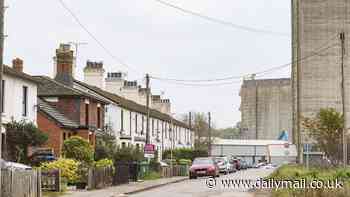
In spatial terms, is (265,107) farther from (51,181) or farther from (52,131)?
(51,181)

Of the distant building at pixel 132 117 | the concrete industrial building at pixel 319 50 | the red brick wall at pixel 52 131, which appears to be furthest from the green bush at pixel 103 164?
the concrete industrial building at pixel 319 50

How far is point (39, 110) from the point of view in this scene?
152 feet

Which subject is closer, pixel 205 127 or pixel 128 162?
pixel 128 162

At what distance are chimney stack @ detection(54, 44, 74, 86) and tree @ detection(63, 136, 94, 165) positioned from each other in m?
13.5

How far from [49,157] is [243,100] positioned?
318 ft

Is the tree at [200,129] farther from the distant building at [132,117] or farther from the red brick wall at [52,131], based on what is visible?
the red brick wall at [52,131]

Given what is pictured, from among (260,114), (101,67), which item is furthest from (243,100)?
(101,67)

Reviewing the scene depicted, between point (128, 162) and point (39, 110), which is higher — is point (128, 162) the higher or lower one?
the lower one

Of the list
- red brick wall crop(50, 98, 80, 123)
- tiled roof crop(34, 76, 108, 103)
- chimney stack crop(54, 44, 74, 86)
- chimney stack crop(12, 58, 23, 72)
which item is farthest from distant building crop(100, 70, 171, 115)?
red brick wall crop(50, 98, 80, 123)

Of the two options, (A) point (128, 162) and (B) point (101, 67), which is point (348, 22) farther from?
(A) point (128, 162)

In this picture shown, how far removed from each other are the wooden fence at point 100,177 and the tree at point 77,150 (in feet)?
7.71

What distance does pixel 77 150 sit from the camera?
40031 mm

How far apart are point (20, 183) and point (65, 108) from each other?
86.3 ft

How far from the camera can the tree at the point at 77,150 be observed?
132 ft
